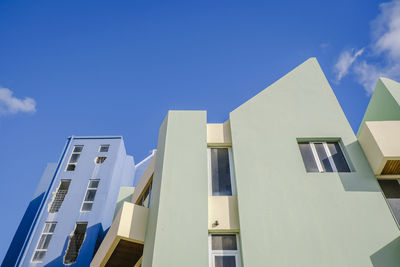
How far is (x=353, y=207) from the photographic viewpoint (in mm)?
8047

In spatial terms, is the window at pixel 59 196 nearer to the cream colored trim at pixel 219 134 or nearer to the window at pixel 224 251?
the cream colored trim at pixel 219 134

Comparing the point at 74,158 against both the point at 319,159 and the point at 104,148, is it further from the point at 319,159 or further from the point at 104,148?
the point at 319,159

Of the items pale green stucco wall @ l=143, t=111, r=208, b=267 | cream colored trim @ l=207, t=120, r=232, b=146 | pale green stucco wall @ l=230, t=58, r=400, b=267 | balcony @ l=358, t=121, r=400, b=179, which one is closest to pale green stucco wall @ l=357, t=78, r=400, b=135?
balcony @ l=358, t=121, r=400, b=179

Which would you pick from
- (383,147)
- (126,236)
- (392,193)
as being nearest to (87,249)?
(126,236)

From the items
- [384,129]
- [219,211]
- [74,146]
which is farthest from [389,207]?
[74,146]

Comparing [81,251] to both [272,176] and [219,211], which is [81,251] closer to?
[219,211]

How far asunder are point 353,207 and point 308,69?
647 cm

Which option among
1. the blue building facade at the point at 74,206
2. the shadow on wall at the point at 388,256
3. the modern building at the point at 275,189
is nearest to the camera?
the shadow on wall at the point at 388,256

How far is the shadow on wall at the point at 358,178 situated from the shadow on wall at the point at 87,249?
15.3 metres

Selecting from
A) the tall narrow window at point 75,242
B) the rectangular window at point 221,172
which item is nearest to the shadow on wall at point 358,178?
the rectangular window at point 221,172

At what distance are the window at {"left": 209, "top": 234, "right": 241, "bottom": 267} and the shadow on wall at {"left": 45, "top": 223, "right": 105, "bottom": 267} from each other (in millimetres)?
12393

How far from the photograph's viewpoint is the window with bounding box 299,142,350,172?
929cm

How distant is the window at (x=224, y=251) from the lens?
24.4 feet

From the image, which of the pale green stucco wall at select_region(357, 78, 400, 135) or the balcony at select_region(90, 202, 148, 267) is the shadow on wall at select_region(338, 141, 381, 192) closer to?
the pale green stucco wall at select_region(357, 78, 400, 135)
